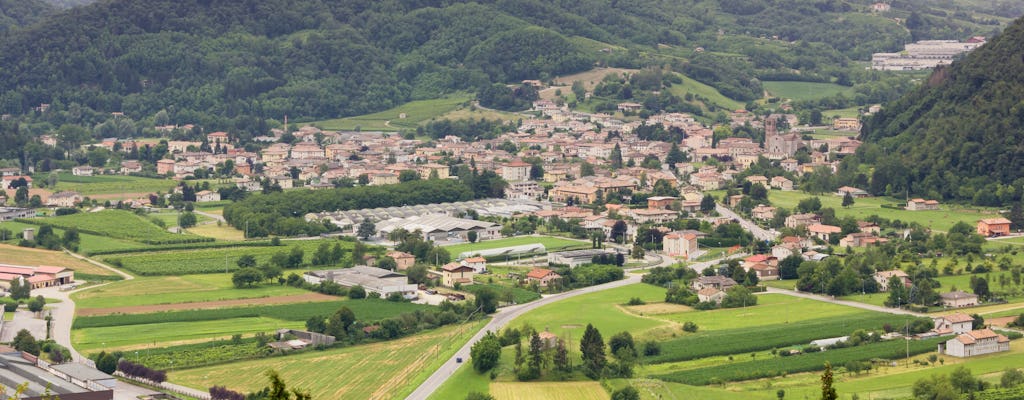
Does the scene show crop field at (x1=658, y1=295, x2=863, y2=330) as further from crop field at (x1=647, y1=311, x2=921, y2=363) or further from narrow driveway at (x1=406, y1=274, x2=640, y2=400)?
narrow driveway at (x1=406, y1=274, x2=640, y2=400)

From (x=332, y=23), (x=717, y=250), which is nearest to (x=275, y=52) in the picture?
(x=332, y=23)

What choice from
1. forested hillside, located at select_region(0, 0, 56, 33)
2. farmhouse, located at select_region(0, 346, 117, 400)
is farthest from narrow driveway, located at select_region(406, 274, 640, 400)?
forested hillside, located at select_region(0, 0, 56, 33)

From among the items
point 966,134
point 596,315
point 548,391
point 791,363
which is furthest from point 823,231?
point 548,391

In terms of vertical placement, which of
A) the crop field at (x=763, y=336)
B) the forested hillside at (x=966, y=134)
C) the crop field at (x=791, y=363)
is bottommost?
the crop field at (x=791, y=363)

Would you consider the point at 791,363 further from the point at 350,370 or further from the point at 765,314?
the point at 350,370

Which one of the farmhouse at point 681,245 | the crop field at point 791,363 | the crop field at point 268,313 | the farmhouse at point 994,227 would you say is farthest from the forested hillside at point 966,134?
the crop field at point 268,313

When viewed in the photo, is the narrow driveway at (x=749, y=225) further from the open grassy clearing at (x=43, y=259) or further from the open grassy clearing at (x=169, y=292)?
the open grassy clearing at (x=43, y=259)
